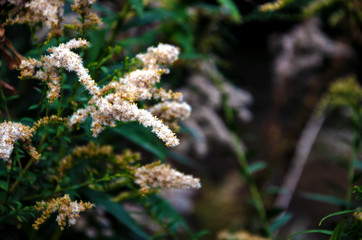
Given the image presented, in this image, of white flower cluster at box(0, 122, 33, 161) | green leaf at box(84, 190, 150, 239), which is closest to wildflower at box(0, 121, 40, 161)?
white flower cluster at box(0, 122, 33, 161)

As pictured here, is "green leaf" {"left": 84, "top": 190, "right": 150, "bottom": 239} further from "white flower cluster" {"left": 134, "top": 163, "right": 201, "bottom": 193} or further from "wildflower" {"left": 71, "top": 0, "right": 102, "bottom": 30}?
"wildflower" {"left": 71, "top": 0, "right": 102, "bottom": 30}

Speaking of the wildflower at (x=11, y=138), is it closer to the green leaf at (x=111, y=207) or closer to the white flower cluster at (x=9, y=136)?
the white flower cluster at (x=9, y=136)

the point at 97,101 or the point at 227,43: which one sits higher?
the point at 227,43

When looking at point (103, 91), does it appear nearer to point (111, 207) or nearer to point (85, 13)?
point (85, 13)

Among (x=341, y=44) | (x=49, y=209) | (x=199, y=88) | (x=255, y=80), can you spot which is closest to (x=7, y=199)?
(x=49, y=209)

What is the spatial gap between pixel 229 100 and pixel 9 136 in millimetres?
983

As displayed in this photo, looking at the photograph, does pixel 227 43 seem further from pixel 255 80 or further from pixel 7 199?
pixel 255 80

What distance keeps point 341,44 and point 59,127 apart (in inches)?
48.5

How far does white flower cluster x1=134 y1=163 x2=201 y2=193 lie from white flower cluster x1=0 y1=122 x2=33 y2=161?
172mm

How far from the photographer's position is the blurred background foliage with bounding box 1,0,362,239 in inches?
29.9

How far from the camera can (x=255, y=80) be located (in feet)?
9.84

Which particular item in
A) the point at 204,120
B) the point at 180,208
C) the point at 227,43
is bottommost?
the point at 180,208

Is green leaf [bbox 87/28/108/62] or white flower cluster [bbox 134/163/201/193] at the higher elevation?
green leaf [bbox 87/28/108/62]

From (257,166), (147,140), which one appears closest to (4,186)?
(147,140)
